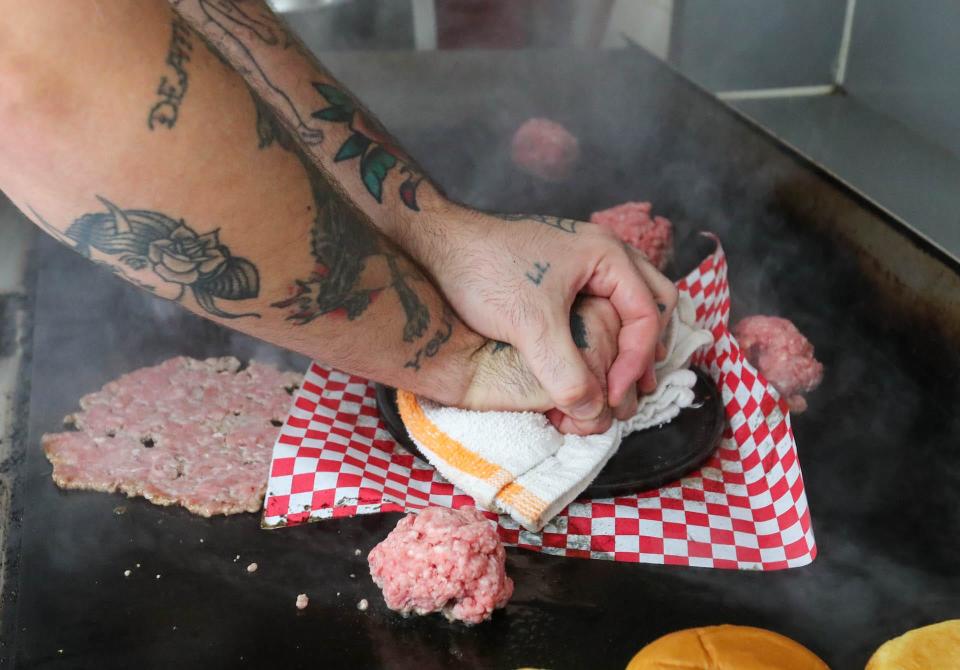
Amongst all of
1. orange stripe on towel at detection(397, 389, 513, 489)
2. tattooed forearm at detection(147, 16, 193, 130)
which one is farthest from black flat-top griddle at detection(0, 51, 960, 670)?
tattooed forearm at detection(147, 16, 193, 130)

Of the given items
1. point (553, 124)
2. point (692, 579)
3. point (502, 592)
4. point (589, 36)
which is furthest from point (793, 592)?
point (589, 36)

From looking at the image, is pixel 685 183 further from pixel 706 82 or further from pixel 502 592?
pixel 502 592

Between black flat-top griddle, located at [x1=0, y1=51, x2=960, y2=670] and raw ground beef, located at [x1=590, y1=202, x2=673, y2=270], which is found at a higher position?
raw ground beef, located at [x1=590, y1=202, x2=673, y2=270]

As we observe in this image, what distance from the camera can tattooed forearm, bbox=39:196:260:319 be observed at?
1384 millimetres

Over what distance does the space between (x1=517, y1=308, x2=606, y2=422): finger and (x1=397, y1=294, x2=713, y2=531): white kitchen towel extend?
3.0 inches

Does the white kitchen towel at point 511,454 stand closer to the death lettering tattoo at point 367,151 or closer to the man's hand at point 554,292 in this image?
the man's hand at point 554,292

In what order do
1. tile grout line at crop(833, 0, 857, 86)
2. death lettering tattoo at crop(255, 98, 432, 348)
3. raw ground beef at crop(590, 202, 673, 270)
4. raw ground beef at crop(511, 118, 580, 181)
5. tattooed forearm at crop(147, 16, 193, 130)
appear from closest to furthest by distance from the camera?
1. tattooed forearm at crop(147, 16, 193, 130)
2. death lettering tattoo at crop(255, 98, 432, 348)
3. raw ground beef at crop(590, 202, 673, 270)
4. raw ground beef at crop(511, 118, 580, 181)
5. tile grout line at crop(833, 0, 857, 86)

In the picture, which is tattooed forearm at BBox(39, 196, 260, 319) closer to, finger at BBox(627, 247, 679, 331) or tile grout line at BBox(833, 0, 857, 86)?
finger at BBox(627, 247, 679, 331)

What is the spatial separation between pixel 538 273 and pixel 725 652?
819 millimetres

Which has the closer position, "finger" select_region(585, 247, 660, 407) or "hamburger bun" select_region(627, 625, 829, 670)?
"hamburger bun" select_region(627, 625, 829, 670)

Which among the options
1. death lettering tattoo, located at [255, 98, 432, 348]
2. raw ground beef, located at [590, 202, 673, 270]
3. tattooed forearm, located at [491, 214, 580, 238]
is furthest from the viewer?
raw ground beef, located at [590, 202, 673, 270]

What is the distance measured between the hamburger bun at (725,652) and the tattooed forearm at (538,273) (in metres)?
0.75

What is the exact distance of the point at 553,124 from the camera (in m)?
3.11

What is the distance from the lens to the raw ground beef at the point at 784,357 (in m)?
2.18
